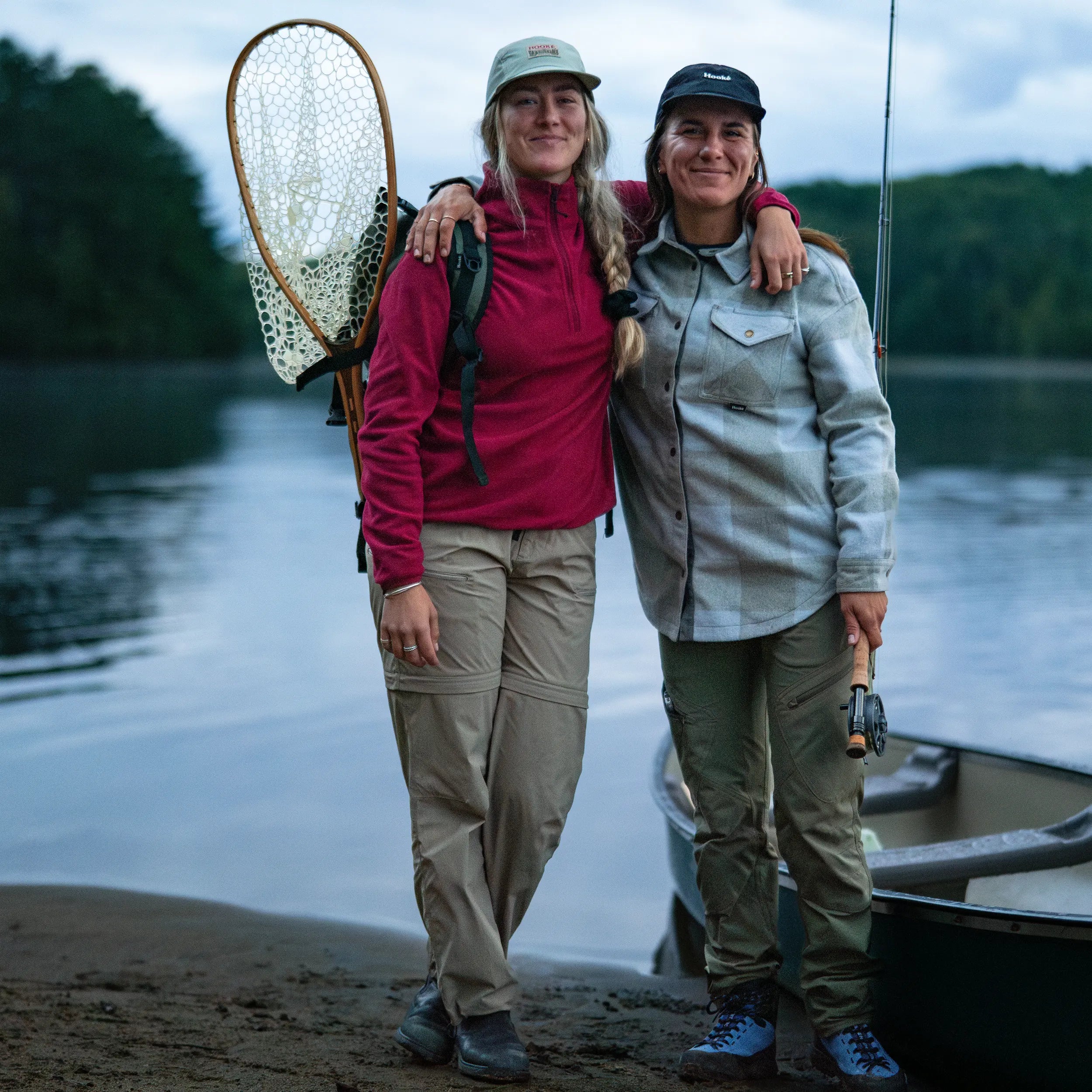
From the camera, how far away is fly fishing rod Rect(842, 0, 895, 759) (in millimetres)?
3180

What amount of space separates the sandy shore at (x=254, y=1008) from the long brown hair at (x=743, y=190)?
2086 mm

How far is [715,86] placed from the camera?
3225mm

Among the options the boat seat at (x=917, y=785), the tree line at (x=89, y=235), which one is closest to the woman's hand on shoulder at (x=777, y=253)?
the boat seat at (x=917, y=785)

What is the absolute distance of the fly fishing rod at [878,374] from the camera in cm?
318

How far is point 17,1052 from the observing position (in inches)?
141

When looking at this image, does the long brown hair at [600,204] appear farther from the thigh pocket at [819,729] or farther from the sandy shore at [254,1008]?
the sandy shore at [254,1008]

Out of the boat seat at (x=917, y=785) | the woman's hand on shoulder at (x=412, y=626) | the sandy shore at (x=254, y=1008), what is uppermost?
the woman's hand on shoulder at (x=412, y=626)

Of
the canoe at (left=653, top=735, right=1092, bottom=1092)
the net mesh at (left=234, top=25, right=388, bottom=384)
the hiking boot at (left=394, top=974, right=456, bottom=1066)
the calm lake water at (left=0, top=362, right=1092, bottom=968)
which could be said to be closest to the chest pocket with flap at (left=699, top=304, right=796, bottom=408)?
the net mesh at (left=234, top=25, right=388, bottom=384)

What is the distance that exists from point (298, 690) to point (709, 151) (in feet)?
20.4

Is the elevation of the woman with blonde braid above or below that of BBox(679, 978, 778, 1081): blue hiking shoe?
above

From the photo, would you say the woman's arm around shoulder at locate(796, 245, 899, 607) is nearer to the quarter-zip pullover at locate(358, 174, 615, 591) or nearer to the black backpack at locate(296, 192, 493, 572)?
the quarter-zip pullover at locate(358, 174, 615, 591)

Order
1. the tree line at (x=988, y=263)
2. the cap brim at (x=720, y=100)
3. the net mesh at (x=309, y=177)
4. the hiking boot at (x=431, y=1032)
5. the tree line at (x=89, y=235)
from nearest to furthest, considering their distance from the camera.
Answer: the cap brim at (x=720, y=100) → the hiking boot at (x=431, y=1032) → the net mesh at (x=309, y=177) → the tree line at (x=89, y=235) → the tree line at (x=988, y=263)

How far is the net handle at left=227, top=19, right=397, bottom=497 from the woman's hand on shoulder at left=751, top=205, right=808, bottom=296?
931 millimetres

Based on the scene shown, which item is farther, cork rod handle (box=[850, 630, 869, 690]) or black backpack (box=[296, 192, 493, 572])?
cork rod handle (box=[850, 630, 869, 690])
